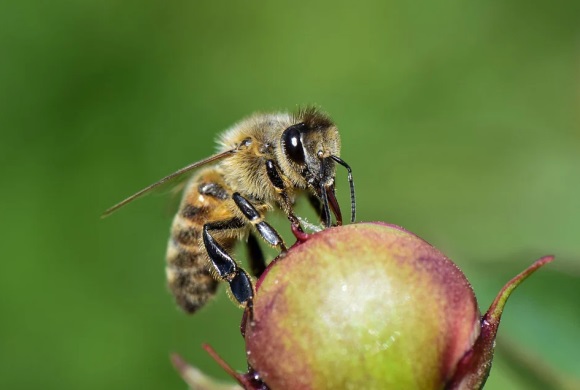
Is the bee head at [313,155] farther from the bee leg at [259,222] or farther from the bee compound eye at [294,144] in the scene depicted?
the bee leg at [259,222]

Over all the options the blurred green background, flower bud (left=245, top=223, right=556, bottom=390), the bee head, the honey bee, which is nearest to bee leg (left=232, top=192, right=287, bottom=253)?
the honey bee

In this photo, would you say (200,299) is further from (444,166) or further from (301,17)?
(301,17)

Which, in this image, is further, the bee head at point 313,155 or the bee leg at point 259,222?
the bee head at point 313,155

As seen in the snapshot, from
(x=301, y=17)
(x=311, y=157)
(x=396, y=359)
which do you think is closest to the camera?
(x=396, y=359)

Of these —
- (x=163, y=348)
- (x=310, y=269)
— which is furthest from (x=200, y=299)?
(x=163, y=348)

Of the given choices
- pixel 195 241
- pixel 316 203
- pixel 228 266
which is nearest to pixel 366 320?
pixel 228 266

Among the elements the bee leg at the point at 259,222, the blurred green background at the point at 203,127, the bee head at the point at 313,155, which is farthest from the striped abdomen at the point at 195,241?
the blurred green background at the point at 203,127
